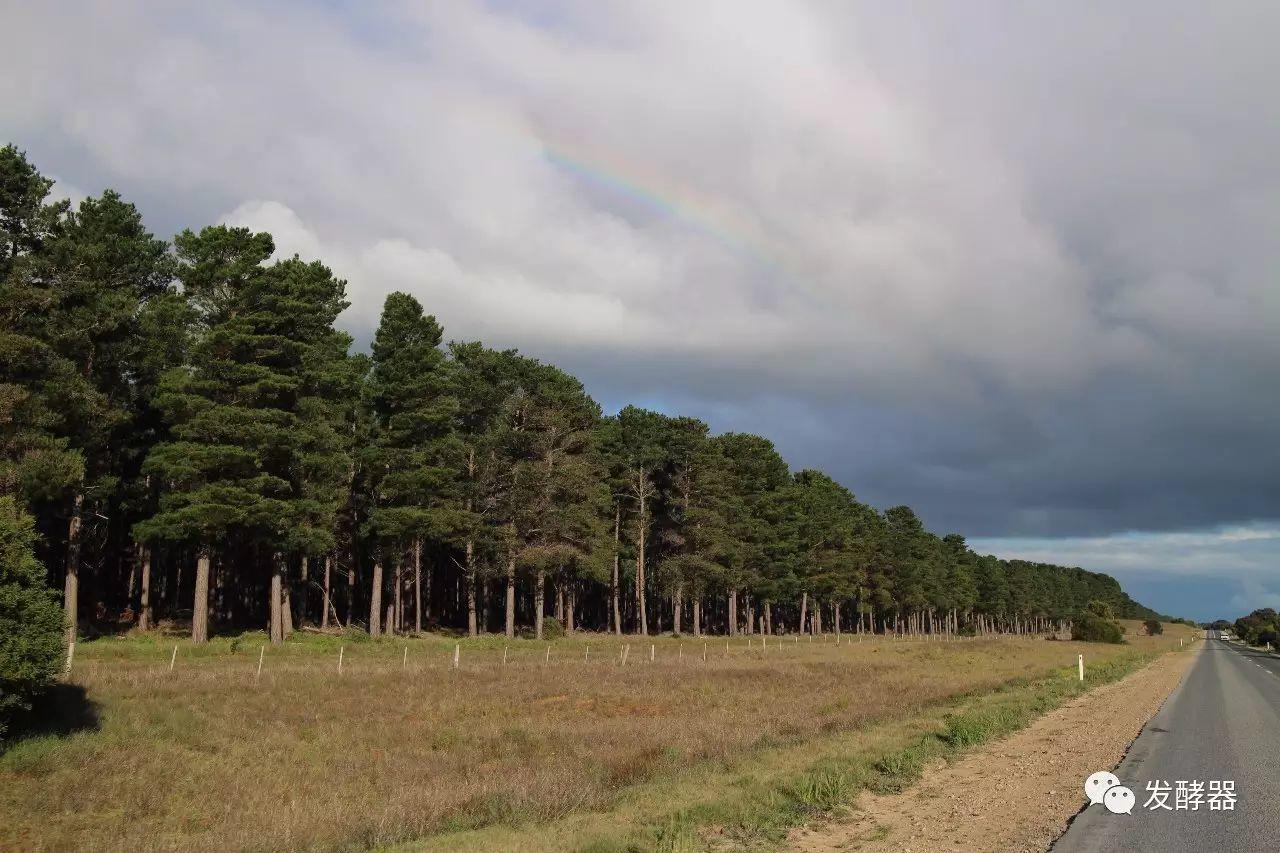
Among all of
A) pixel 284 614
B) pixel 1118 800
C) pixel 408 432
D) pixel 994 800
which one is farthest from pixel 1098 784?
pixel 284 614

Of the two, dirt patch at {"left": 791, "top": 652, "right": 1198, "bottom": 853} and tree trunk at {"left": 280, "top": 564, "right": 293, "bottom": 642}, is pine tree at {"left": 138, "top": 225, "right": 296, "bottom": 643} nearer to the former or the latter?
tree trunk at {"left": 280, "top": 564, "right": 293, "bottom": 642}

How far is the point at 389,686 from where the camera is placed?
2914cm

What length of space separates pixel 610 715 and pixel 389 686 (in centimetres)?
897

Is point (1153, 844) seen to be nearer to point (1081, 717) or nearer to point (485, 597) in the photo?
point (1081, 717)

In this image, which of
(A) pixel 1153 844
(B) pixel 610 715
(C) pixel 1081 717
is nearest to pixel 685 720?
(B) pixel 610 715

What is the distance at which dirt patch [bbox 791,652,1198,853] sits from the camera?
9.91 m

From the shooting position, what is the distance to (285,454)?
42.7 meters

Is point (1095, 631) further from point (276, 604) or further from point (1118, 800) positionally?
point (1118, 800)

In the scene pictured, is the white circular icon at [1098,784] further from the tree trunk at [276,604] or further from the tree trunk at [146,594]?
the tree trunk at [146,594]

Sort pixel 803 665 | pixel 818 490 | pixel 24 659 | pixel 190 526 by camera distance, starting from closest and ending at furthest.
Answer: pixel 24 659
pixel 190 526
pixel 803 665
pixel 818 490

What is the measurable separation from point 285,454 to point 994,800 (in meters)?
39.2

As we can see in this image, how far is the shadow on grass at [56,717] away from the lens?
1712cm

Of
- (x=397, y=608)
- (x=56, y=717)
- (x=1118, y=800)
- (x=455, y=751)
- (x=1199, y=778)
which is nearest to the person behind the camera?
(x=1118, y=800)

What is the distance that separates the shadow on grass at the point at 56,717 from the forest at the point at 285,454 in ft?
6.17
